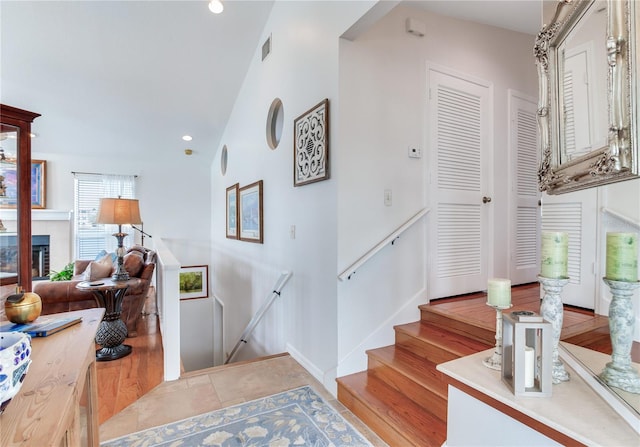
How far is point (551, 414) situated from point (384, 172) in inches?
70.2

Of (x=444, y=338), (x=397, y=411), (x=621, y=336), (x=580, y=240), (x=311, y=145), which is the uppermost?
(x=311, y=145)

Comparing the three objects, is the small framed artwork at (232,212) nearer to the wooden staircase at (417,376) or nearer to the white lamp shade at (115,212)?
the white lamp shade at (115,212)

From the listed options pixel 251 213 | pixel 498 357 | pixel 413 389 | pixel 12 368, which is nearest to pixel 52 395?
pixel 12 368

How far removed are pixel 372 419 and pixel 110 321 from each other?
245cm

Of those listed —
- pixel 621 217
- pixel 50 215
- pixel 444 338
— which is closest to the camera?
pixel 621 217

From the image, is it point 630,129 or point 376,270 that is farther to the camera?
point 376,270

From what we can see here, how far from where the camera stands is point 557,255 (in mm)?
1131

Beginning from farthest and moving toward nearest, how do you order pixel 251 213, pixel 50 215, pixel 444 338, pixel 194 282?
pixel 194 282 < pixel 50 215 < pixel 251 213 < pixel 444 338

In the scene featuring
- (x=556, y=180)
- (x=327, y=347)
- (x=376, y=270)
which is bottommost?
(x=327, y=347)

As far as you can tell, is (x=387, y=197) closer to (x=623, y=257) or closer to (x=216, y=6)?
(x=623, y=257)

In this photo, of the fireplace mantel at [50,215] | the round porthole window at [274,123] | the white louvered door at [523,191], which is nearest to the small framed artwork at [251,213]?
the round porthole window at [274,123]

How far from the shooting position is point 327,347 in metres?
2.39

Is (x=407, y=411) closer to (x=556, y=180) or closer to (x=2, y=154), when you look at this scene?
(x=556, y=180)

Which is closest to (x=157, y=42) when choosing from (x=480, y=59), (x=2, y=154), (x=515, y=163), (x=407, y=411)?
(x=2, y=154)
